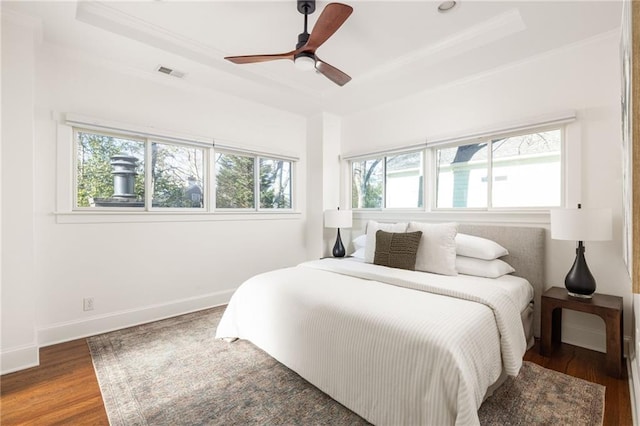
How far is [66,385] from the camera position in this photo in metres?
2.00

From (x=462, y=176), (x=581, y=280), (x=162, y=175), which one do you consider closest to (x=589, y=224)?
(x=581, y=280)

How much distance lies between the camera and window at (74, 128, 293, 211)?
288 centimetres

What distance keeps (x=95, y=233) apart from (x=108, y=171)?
0.63 meters

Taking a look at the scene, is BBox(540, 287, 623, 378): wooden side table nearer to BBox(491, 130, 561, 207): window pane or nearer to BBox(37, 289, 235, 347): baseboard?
BBox(491, 130, 561, 207): window pane

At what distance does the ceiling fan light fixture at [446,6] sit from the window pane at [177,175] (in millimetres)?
2867

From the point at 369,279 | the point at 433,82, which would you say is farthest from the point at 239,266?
the point at 433,82

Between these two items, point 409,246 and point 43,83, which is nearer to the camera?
point 43,83

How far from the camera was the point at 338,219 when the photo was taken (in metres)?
4.03

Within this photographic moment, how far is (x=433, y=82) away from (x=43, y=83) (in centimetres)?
378

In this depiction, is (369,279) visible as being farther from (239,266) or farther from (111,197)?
(111,197)

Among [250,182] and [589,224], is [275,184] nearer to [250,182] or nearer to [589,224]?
[250,182]

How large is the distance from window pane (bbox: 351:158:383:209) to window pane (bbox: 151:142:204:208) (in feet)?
7.27

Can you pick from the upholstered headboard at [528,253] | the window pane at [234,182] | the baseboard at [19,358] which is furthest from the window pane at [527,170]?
the baseboard at [19,358]

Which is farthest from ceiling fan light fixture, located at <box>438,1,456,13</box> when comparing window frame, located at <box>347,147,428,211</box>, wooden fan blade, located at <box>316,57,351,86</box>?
window frame, located at <box>347,147,428,211</box>
